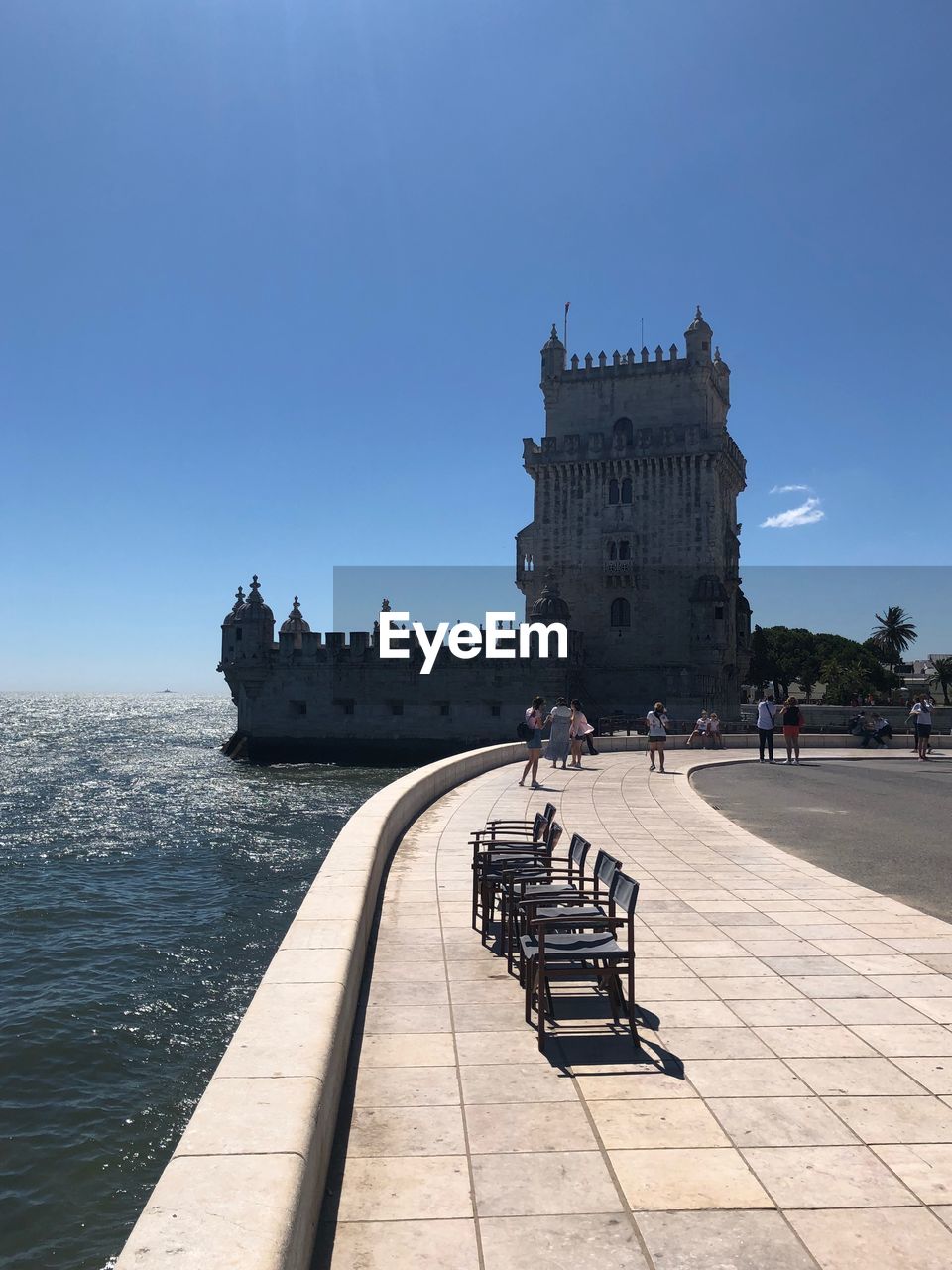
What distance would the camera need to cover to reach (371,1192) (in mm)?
3652

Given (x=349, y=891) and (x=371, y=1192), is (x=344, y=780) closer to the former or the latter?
(x=349, y=891)

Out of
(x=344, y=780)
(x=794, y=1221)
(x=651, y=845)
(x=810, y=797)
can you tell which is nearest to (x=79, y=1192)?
(x=794, y=1221)

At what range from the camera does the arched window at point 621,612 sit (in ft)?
145

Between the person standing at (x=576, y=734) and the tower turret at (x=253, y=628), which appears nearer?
the person standing at (x=576, y=734)

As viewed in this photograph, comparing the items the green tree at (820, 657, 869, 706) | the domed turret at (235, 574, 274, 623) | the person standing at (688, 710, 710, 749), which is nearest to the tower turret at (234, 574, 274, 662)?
the domed turret at (235, 574, 274, 623)

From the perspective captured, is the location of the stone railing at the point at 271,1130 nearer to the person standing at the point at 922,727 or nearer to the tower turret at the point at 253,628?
the person standing at the point at 922,727

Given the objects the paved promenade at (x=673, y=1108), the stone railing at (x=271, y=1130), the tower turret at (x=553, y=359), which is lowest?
the paved promenade at (x=673, y=1108)

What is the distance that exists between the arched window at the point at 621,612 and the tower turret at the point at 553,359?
475 inches

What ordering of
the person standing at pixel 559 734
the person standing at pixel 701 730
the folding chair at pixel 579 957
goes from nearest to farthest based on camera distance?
the folding chair at pixel 579 957, the person standing at pixel 559 734, the person standing at pixel 701 730

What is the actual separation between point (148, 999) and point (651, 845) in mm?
6582

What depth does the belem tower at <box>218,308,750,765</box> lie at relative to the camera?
4275cm

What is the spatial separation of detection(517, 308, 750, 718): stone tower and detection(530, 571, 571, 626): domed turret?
2.16 meters

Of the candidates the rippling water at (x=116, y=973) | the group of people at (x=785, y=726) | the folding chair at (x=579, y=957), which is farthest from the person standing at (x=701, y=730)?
the folding chair at (x=579, y=957)

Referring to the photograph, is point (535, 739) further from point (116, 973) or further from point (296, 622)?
point (296, 622)
